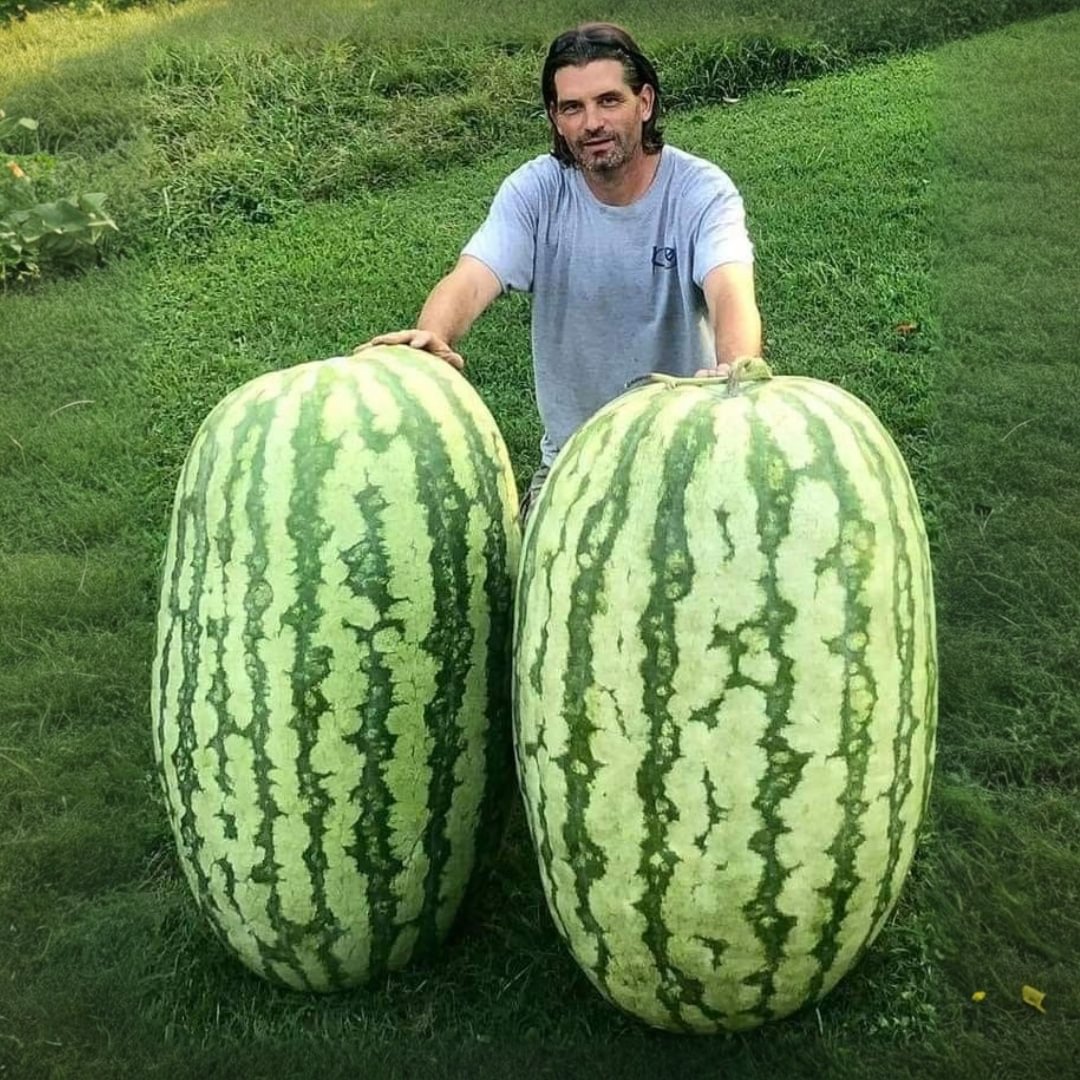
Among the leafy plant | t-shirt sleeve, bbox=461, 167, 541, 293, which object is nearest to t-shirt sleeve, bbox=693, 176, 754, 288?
t-shirt sleeve, bbox=461, 167, 541, 293

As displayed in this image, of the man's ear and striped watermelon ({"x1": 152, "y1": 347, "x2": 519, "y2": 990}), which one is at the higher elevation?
the man's ear

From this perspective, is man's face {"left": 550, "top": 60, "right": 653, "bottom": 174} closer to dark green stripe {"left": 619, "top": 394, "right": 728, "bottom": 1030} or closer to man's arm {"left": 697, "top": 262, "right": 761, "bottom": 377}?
man's arm {"left": 697, "top": 262, "right": 761, "bottom": 377}

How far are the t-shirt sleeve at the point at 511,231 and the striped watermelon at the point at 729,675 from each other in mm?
1347

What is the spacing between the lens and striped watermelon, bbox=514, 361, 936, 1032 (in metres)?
2.03

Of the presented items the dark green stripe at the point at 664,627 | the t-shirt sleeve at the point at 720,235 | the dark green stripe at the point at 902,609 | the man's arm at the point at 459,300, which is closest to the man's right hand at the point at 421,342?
the man's arm at the point at 459,300

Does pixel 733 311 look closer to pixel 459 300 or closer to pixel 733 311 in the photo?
pixel 733 311

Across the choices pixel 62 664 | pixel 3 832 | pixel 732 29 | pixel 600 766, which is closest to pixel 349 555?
pixel 600 766

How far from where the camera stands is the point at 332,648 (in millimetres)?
2283

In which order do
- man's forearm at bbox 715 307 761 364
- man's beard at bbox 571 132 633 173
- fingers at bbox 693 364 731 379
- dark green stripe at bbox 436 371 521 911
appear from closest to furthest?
1. fingers at bbox 693 364 731 379
2. dark green stripe at bbox 436 371 521 911
3. man's forearm at bbox 715 307 761 364
4. man's beard at bbox 571 132 633 173

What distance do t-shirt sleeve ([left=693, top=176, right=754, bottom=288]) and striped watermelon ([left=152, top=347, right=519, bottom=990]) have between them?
1.06 meters

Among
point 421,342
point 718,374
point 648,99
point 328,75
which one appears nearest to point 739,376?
point 718,374

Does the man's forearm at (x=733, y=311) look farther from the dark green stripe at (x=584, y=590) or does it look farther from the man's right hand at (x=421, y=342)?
the dark green stripe at (x=584, y=590)

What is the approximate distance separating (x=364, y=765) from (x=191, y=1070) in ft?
2.34

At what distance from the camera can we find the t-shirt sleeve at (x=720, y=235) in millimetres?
3279
